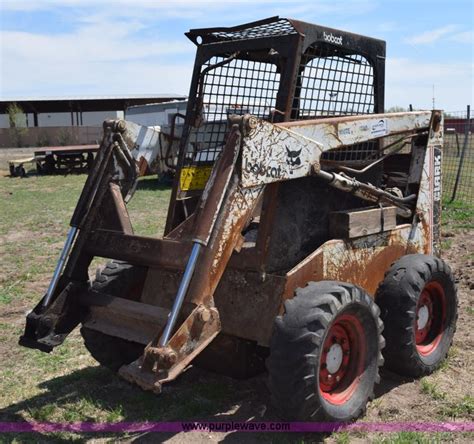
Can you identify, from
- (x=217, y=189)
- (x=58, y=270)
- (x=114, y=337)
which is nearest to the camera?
(x=217, y=189)

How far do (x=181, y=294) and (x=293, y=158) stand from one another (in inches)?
42.1

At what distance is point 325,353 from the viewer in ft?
12.4

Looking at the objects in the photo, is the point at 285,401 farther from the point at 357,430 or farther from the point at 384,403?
the point at 384,403

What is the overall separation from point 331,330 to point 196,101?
197 centimetres

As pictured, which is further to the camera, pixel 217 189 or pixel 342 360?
pixel 342 360

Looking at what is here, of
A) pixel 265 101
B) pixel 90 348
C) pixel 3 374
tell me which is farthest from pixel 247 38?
pixel 3 374

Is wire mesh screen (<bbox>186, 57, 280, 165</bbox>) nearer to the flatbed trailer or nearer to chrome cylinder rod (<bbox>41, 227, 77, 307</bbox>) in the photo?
chrome cylinder rod (<bbox>41, 227, 77, 307</bbox>)

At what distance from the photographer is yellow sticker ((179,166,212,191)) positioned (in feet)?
15.4

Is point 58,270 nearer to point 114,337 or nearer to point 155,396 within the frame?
point 114,337

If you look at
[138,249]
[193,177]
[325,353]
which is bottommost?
[325,353]

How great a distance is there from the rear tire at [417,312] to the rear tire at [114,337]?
1.77 meters

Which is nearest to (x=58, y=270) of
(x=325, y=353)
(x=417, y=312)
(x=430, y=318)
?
(x=325, y=353)

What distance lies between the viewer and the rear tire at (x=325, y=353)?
3.46 metres

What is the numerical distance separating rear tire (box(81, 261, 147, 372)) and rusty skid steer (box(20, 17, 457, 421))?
12mm
